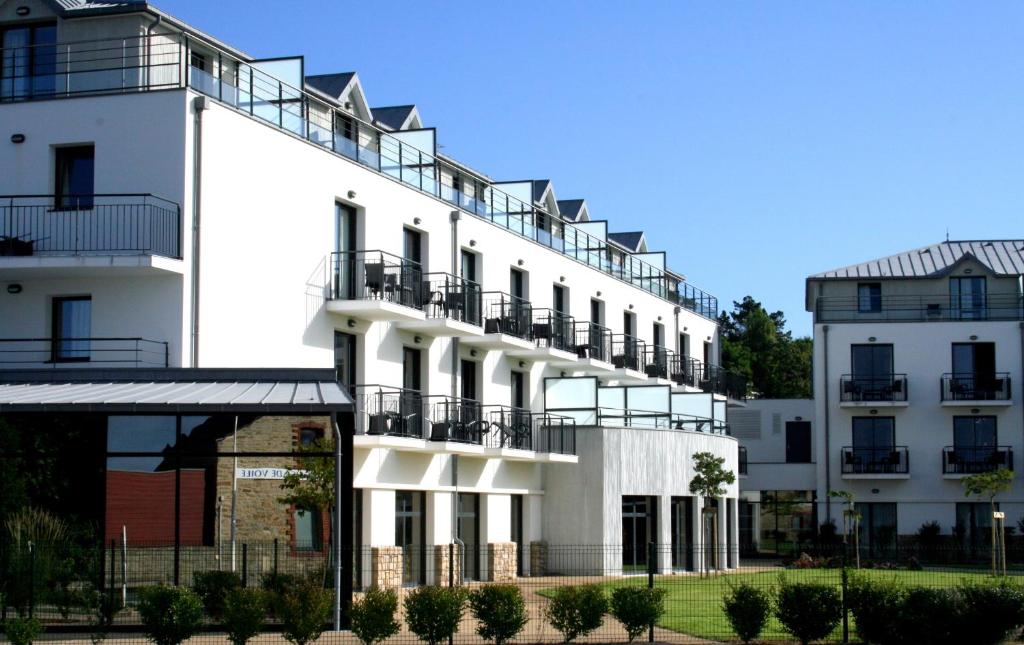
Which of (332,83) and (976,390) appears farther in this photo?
(976,390)

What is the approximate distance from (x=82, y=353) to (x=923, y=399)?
119ft

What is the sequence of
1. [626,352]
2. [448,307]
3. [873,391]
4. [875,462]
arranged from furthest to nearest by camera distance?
1. [873,391]
2. [875,462]
3. [626,352]
4. [448,307]

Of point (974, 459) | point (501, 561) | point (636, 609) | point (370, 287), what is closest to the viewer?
point (636, 609)

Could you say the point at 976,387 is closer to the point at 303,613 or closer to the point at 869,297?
the point at 869,297

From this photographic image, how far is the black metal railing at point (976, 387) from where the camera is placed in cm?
5344

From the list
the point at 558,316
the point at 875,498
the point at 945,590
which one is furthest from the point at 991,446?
the point at 945,590

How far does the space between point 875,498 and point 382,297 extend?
95.4 feet

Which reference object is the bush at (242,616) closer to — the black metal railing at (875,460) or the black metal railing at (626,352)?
the black metal railing at (626,352)

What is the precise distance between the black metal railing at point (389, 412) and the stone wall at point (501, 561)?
478 cm

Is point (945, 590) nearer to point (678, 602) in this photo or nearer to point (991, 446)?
point (678, 602)

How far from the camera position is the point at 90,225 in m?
26.4

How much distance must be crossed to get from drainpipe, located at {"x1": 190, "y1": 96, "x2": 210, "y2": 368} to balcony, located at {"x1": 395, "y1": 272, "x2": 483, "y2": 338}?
7.21 m

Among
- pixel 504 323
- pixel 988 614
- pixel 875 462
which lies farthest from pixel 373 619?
pixel 875 462

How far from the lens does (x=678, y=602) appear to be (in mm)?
27422
